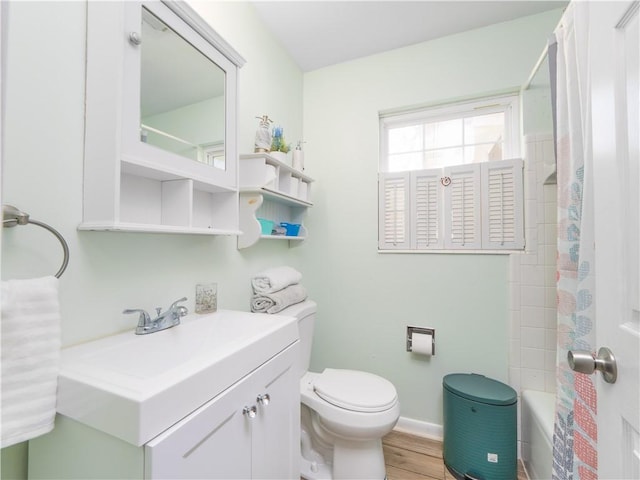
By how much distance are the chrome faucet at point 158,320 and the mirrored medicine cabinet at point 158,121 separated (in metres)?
0.29

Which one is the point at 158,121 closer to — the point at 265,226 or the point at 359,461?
the point at 265,226

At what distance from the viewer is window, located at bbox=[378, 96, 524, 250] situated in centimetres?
163

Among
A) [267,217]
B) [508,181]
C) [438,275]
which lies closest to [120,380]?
[267,217]

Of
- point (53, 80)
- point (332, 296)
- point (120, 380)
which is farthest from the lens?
point (332, 296)

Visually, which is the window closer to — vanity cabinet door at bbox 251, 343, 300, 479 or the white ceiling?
the white ceiling

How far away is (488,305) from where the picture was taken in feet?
A: 5.38

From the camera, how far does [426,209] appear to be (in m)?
1.79

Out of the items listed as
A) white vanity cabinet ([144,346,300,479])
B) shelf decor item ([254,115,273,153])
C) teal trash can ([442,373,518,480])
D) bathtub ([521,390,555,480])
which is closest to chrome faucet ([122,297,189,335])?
white vanity cabinet ([144,346,300,479])

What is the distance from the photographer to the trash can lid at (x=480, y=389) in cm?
136

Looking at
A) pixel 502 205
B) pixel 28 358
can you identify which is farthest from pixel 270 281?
pixel 502 205

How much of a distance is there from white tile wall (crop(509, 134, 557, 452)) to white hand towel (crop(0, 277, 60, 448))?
1.93m

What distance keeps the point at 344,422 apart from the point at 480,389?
2.44 feet

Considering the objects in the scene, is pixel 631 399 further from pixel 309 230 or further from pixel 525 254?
pixel 309 230

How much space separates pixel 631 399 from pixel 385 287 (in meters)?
1.37
